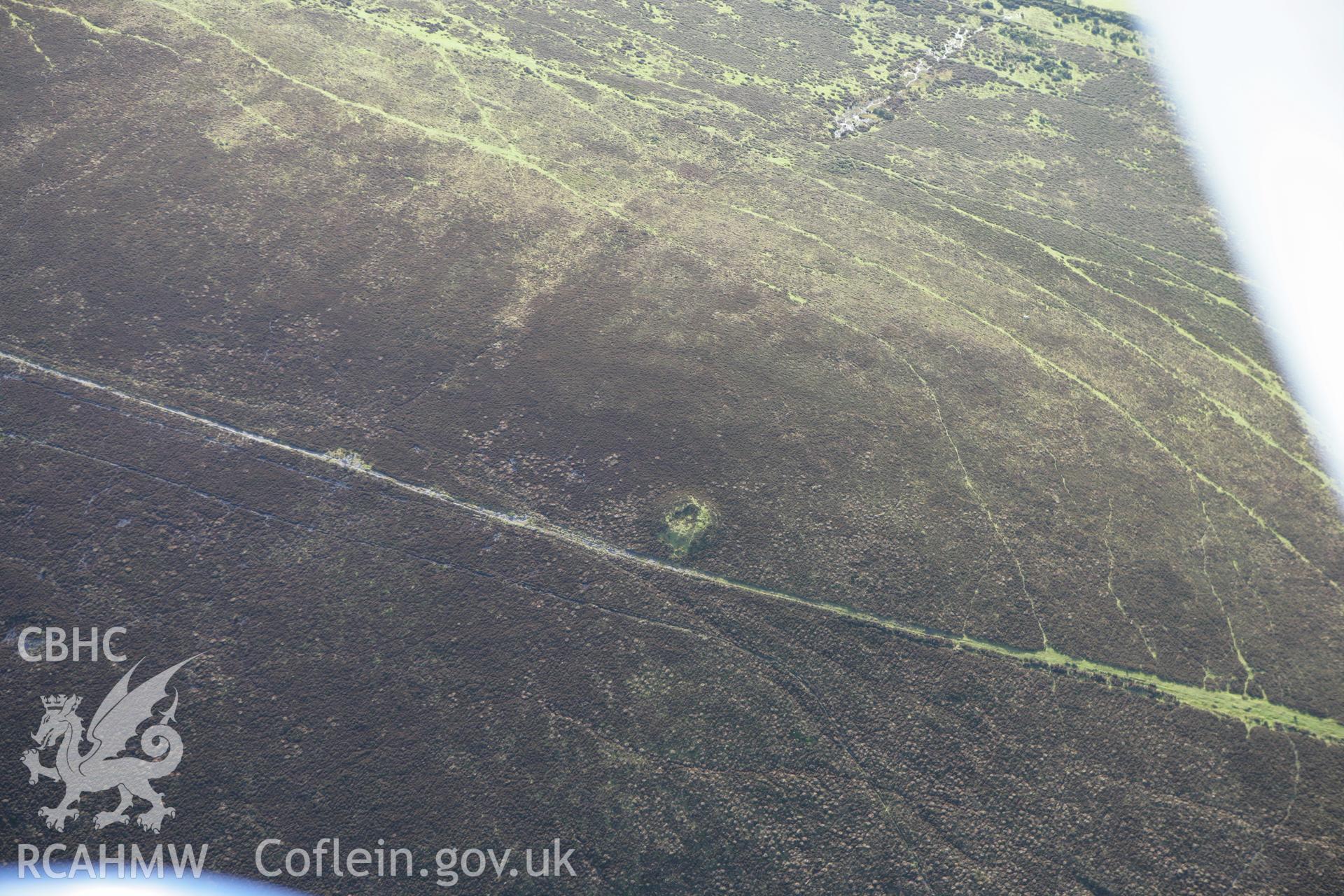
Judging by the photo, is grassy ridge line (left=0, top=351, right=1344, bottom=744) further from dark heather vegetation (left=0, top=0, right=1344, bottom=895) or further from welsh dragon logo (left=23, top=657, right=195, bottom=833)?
welsh dragon logo (left=23, top=657, right=195, bottom=833)

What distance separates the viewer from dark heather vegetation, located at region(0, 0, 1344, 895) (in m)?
33.8

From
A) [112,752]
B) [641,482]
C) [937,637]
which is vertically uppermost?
[641,482]

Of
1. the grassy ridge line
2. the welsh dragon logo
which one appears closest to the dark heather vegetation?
the grassy ridge line

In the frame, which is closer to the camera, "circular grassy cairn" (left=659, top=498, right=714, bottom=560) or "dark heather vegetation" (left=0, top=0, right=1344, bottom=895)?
"dark heather vegetation" (left=0, top=0, right=1344, bottom=895)

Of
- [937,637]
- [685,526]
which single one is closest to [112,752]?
[685,526]

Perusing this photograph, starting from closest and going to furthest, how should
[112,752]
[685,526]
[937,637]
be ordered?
[112,752] < [937,637] < [685,526]

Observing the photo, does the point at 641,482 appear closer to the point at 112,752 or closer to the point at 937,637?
the point at 937,637

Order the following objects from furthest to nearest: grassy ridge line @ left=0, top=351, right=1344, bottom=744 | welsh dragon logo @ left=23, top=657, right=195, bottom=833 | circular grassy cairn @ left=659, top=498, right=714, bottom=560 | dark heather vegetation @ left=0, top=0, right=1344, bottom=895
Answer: circular grassy cairn @ left=659, top=498, right=714, bottom=560, grassy ridge line @ left=0, top=351, right=1344, bottom=744, dark heather vegetation @ left=0, top=0, right=1344, bottom=895, welsh dragon logo @ left=23, top=657, right=195, bottom=833

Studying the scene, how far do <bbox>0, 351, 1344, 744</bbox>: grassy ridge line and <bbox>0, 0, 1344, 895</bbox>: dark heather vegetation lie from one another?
0.23 m

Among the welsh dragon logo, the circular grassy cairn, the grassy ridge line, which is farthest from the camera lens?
the circular grassy cairn

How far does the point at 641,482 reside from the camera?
4375cm

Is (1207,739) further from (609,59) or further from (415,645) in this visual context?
(609,59)

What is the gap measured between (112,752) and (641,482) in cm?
2505

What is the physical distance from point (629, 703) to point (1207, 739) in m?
26.1
